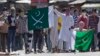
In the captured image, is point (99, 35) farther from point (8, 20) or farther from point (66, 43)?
point (8, 20)

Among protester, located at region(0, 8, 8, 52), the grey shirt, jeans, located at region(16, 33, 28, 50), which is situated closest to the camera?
protester, located at region(0, 8, 8, 52)

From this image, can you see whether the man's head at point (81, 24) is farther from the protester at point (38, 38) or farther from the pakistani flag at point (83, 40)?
the protester at point (38, 38)

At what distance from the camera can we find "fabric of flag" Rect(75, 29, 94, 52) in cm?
2339

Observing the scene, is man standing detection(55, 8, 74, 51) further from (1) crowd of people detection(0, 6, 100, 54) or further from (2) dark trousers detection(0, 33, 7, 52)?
(2) dark trousers detection(0, 33, 7, 52)

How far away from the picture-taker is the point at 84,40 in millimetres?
23594

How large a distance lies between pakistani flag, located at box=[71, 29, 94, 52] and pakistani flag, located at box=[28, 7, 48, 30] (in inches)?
57.9

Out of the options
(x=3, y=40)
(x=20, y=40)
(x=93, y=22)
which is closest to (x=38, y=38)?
(x=20, y=40)

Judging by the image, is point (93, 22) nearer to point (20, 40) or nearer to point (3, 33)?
point (20, 40)

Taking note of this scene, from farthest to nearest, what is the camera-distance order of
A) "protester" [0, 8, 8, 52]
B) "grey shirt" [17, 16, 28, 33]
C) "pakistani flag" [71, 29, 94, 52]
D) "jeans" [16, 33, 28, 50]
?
"jeans" [16, 33, 28, 50], "grey shirt" [17, 16, 28, 33], "pakistani flag" [71, 29, 94, 52], "protester" [0, 8, 8, 52]

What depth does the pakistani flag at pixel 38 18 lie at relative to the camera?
923 inches

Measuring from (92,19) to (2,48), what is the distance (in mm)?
4273

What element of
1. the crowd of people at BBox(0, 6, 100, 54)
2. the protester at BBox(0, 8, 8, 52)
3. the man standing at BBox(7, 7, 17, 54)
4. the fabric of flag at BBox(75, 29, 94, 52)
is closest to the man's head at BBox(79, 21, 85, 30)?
the crowd of people at BBox(0, 6, 100, 54)

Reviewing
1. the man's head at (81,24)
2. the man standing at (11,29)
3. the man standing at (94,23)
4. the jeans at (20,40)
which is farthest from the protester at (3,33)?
the man standing at (94,23)

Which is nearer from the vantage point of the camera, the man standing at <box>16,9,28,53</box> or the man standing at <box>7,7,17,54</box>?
the man standing at <box>7,7,17,54</box>
